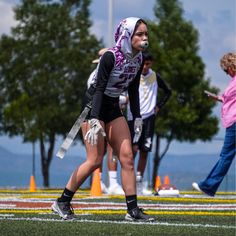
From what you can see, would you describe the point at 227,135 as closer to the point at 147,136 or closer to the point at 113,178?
the point at 147,136

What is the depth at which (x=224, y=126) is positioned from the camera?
1206 cm

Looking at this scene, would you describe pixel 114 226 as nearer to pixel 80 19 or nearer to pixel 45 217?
pixel 45 217

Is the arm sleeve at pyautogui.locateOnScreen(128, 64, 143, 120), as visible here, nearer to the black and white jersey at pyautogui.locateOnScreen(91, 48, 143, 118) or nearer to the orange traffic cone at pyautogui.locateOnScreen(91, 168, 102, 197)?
the black and white jersey at pyautogui.locateOnScreen(91, 48, 143, 118)

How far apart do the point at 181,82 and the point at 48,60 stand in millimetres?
7197

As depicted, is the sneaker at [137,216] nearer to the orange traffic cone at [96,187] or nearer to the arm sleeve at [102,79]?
the arm sleeve at [102,79]

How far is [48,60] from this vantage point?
44.5 meters

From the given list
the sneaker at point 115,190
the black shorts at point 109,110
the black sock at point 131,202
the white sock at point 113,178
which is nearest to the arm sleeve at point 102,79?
the black shorts at point 109,110

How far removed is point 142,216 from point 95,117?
1032 mm

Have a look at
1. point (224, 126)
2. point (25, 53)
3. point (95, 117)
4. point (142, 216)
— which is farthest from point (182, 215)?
point (25, 53)

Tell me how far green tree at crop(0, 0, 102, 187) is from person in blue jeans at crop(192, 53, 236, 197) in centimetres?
3174

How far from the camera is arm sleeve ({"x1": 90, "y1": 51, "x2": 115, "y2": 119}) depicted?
26.9ft

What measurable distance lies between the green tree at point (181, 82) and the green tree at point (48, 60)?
15.8 ft

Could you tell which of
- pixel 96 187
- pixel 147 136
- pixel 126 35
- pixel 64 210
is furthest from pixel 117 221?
pixel 147 136

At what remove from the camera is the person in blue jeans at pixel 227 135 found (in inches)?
467
